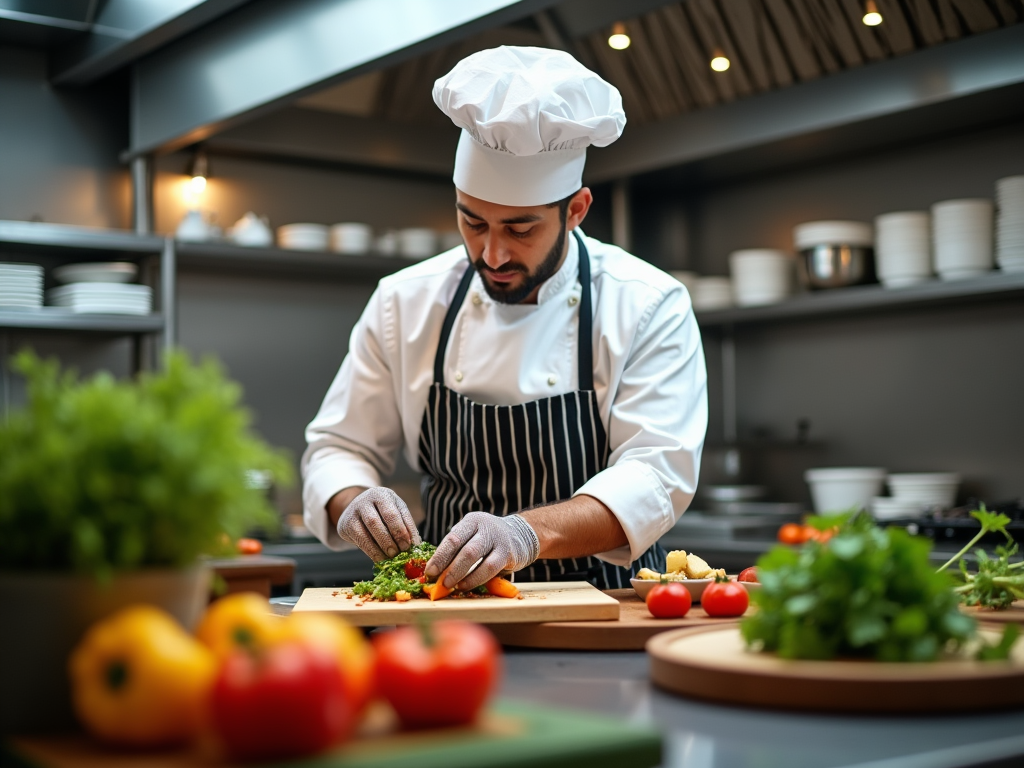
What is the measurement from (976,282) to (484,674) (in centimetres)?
294

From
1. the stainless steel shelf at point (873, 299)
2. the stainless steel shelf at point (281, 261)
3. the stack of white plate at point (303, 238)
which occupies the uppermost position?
the stack of white plate at point (303, 238)

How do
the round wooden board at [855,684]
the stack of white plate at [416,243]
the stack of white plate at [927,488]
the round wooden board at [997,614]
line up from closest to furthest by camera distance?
the round wooden board at [855,684] < the round wooden board at [997,614] < the stack of white plate at [927,488] < the stack of white plate at [416,243]

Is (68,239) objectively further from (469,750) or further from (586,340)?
(469,750)

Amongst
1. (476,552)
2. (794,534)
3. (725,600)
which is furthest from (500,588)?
(794,534)

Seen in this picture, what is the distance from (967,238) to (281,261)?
2.32 meters

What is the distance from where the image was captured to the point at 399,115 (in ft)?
15.1

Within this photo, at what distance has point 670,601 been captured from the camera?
5.64 feet

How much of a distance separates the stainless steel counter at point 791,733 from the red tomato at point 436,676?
Result: 20cm

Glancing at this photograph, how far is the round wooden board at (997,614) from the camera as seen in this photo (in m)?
1.64

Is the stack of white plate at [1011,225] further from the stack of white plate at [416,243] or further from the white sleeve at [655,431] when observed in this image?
the stack of white plate at [416,243]

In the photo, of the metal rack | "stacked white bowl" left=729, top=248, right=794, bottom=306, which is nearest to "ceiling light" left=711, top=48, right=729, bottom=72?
"stacked white bowl" left=729, top=248, right=794, bottom=306

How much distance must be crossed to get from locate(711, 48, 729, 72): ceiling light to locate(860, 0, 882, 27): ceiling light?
483 millimetres

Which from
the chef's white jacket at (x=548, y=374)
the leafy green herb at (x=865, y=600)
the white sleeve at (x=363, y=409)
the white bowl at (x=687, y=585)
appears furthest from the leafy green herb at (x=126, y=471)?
the white sleeve at (x=363, y=409)

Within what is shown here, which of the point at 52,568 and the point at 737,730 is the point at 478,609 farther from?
the point at 52,568
